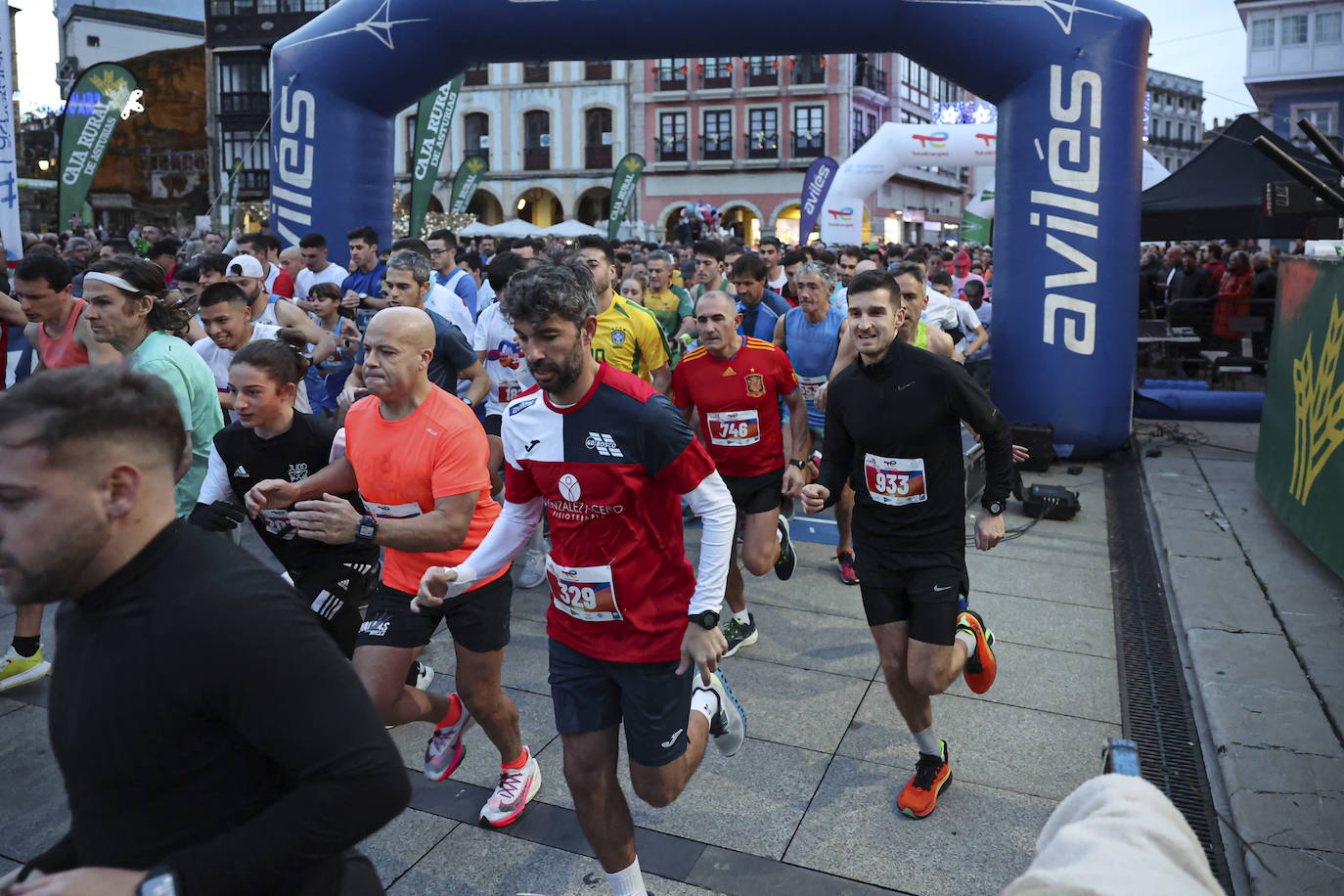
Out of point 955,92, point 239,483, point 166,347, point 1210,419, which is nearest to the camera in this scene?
point 239,483

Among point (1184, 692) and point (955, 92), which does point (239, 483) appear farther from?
point (955, 92)

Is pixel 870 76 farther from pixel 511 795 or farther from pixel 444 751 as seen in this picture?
pixel 511 795

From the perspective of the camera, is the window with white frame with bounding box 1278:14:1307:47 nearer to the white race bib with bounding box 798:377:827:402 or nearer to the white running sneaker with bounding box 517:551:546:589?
the white race bib with bounding box 798:377:827:402

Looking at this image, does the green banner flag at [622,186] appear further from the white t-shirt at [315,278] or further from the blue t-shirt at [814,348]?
the blue t-shirt at [814,348]

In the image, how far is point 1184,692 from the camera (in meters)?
5.02

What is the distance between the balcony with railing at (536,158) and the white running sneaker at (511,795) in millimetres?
48316

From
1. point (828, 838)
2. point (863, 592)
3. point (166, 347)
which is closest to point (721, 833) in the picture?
point (828, 838)

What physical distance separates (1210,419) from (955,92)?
207ft

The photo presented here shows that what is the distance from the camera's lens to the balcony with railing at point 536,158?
49500mm

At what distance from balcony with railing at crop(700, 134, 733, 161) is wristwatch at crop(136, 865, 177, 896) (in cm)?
4944

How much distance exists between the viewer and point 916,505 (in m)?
4.03

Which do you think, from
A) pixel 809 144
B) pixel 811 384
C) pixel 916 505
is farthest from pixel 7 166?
pixel 809 144

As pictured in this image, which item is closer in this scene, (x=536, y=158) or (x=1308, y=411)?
(x=1308, y=411)

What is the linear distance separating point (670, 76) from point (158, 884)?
50597 millimetres
